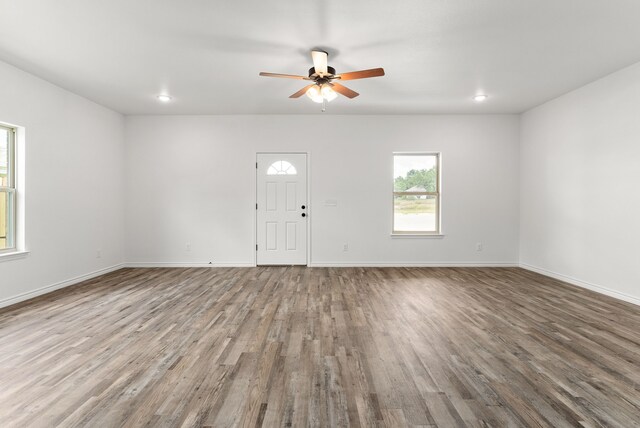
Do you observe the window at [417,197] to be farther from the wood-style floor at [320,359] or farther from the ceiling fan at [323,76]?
the ceiling fan at [323,76]

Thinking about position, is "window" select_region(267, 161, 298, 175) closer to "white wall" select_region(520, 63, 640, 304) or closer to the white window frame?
the white window frame

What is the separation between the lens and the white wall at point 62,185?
3.99 m

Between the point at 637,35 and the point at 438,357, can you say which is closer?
the point at 438,357

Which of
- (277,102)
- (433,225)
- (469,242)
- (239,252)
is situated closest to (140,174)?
(239,252)

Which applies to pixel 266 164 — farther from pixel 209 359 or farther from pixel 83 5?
pixel 209 359

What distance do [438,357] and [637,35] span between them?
11.9 feet

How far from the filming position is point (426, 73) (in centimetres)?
414

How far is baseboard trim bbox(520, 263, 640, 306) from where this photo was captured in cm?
396

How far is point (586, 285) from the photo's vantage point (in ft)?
15.0

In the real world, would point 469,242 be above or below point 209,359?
above

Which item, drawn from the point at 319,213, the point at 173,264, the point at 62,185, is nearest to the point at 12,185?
the point at 62,185

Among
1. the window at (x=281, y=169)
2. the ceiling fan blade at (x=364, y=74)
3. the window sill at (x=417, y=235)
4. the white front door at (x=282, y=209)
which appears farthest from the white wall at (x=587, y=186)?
the window at (x=281, y=169)

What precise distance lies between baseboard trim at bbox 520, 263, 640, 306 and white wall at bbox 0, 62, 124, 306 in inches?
289

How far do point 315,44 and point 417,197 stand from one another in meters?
3.78
